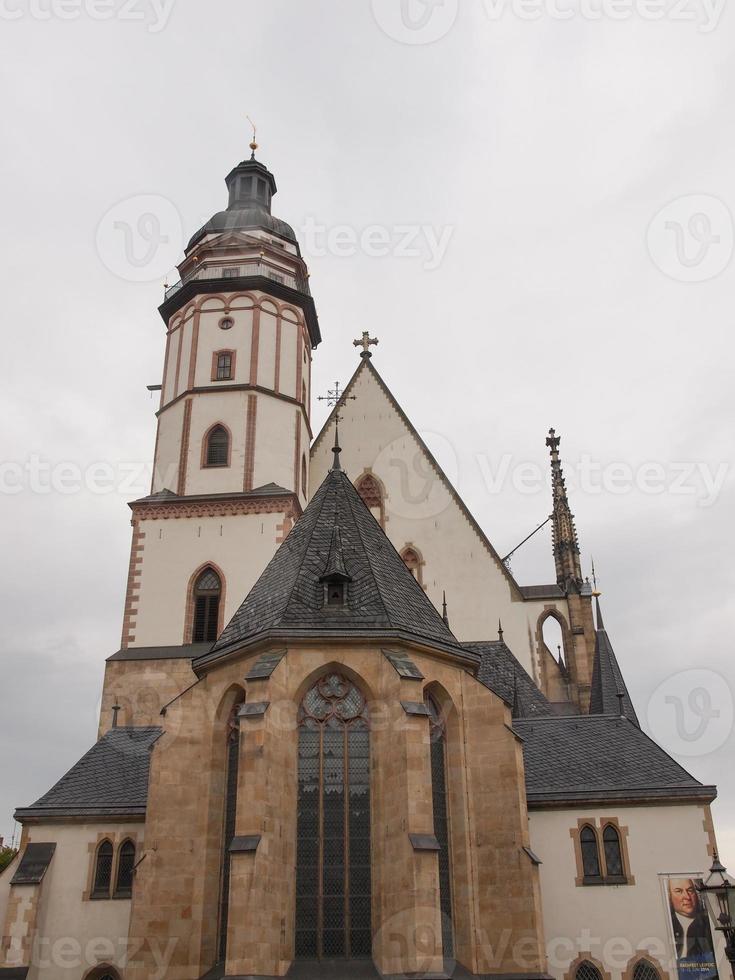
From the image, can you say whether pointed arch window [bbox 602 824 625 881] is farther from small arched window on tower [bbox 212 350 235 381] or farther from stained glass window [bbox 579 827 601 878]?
small arched window on tower [bbox 212 350 235 381]

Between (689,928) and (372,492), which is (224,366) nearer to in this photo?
(372,492)

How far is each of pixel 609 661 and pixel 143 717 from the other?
14535 mm

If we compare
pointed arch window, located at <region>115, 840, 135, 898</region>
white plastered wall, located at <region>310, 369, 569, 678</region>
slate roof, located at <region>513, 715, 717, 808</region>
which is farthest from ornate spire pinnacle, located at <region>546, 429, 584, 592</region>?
pointed arch window, located at <region>115, 840, 135, 898</region>

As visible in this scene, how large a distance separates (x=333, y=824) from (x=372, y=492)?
698 inches

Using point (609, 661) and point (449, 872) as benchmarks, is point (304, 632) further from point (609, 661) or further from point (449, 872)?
point (609, 661)

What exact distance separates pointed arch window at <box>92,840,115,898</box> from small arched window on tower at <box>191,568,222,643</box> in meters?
8.32

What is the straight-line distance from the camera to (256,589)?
2241 cm

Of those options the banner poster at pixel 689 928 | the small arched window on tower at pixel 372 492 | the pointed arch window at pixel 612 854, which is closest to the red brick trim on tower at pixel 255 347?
the small arched window on tower at pixel 372 492

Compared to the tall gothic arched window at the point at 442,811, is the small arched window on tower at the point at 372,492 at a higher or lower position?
higher

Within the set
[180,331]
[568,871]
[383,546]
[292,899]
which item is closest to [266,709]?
[292,899]

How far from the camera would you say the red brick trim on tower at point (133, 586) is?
30625 millimetres

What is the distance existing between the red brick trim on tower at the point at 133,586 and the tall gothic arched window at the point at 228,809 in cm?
1137

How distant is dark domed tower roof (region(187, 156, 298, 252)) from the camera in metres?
38.5

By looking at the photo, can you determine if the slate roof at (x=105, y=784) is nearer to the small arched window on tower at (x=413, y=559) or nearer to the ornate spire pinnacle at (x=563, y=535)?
the small arched window on tower at (x=413, y=559)
